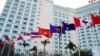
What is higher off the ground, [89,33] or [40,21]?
[40,21]

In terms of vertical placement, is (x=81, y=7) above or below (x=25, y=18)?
above

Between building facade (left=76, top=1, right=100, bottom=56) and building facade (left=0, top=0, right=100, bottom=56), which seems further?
building facade (left=76, top=1, right=100, bottom=56)

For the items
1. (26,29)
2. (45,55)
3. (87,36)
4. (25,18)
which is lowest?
(45,55)

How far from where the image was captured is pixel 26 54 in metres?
71.6

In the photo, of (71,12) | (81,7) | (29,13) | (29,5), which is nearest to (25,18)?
(29,13)

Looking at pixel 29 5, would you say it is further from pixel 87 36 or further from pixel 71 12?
pixel 87 36

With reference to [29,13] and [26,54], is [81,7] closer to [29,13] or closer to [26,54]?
[29,13]

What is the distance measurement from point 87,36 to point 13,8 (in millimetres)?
51597

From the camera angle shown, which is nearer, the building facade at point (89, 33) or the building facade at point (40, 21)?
the building facade at point (40, 21)

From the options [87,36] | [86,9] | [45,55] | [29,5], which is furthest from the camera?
[86,9]

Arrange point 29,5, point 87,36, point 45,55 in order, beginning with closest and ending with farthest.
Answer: point 45,55 → point 29,5 → point 87,36

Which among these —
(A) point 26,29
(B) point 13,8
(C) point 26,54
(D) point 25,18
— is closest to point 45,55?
(C) point 26,54

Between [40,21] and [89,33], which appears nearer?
[40,21]

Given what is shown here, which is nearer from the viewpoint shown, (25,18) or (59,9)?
(25,18)
